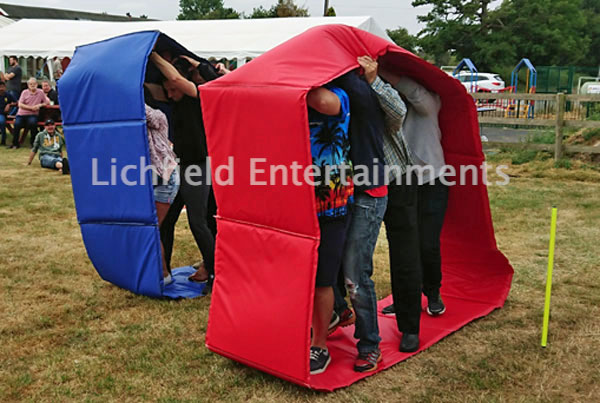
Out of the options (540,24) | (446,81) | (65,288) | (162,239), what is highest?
(540,24)

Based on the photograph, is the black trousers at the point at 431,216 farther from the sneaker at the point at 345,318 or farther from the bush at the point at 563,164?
the bush at the point at 563,164

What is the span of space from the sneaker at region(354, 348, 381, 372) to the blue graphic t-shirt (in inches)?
35.8

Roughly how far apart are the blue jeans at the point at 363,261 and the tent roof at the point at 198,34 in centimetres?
1326

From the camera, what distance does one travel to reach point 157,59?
4961 mm

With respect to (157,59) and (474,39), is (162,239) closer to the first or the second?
(157,59)

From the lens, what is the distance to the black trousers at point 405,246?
3951 millimetres

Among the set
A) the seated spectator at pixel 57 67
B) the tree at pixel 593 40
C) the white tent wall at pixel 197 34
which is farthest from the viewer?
the tree at pixel 593 40

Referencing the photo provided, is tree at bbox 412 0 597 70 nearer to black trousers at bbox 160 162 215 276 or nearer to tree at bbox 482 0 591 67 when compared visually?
tree at bbox 482 0 591 67

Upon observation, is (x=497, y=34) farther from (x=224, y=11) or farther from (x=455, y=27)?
(x=224, y=11)

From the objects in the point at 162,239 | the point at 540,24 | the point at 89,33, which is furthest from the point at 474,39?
the point at 162,239

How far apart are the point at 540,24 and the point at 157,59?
4644cm

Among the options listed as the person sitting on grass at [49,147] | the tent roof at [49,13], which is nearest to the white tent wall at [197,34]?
the person sitting on grass at [49,147]

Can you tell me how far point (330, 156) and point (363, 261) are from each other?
669 millimetres

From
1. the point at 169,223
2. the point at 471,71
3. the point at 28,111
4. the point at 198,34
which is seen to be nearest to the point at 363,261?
the point at 169,223
